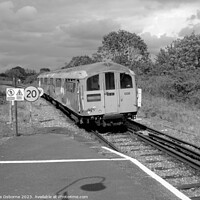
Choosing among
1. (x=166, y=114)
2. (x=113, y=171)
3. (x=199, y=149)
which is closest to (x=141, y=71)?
(x=166, y=114)

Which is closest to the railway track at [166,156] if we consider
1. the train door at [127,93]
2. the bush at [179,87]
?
the train door at [127,93]

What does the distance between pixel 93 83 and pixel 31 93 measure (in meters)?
2.63

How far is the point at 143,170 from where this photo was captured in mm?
7898

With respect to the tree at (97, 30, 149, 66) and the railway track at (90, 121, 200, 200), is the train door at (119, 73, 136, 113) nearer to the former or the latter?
the railway track at (90, 121, 200, 200)

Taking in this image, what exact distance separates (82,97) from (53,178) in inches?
302

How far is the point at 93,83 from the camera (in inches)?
577

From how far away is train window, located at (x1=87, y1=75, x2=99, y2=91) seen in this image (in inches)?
575

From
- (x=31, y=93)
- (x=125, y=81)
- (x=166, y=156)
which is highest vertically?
(x=125, y=81)

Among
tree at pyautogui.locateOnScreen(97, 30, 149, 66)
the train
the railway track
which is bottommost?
the railway track

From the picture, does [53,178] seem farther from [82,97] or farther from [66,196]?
[82,97]

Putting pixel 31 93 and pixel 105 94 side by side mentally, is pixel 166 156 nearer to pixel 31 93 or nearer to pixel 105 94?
pixel 105 94

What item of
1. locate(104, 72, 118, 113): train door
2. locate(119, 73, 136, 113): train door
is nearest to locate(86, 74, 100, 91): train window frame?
locate(104, 72, 118, 113): train door

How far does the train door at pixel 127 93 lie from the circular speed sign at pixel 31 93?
3.61 metres

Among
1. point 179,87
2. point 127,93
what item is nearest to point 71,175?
point 127,93
